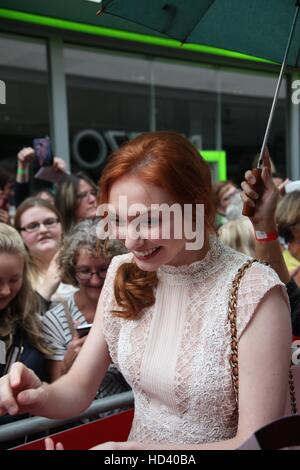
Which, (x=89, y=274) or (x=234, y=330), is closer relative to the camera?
(x=234, y=330)

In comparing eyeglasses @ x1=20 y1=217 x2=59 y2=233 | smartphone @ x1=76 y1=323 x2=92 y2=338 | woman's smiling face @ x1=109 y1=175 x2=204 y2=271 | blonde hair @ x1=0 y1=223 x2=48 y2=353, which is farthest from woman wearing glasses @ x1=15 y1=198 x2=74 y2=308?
woman's smiling face @ x1=109 y1=175 x2=204 y2=271

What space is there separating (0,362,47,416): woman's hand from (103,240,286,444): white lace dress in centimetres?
24

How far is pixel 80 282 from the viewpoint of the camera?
2434 millimetres

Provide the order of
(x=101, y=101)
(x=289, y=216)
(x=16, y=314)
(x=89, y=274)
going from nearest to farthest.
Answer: (x=16, y=314) → (x=89, y=274) → (x=289, y=216) → (x=101, y=101)

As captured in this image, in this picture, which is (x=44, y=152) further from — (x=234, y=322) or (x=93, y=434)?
(x=234, y=322)

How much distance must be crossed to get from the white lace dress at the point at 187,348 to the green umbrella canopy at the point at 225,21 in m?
0.78

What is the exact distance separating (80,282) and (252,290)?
4.50 ft

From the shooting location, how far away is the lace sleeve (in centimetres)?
116

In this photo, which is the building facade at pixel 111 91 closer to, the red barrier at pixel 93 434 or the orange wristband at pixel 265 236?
the orange wristband at pixel 265 236

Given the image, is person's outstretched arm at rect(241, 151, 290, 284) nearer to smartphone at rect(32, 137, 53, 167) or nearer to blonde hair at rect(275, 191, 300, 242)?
blonde hair at rect(275, 191, 300, 242)

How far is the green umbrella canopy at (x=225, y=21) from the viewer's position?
64.2 inches

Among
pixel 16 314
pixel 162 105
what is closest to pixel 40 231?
pixel 16 314

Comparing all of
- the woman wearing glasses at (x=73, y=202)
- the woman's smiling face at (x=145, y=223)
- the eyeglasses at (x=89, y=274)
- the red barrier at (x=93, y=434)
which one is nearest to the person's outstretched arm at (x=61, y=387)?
the red barrier at (x=93, y=434)
